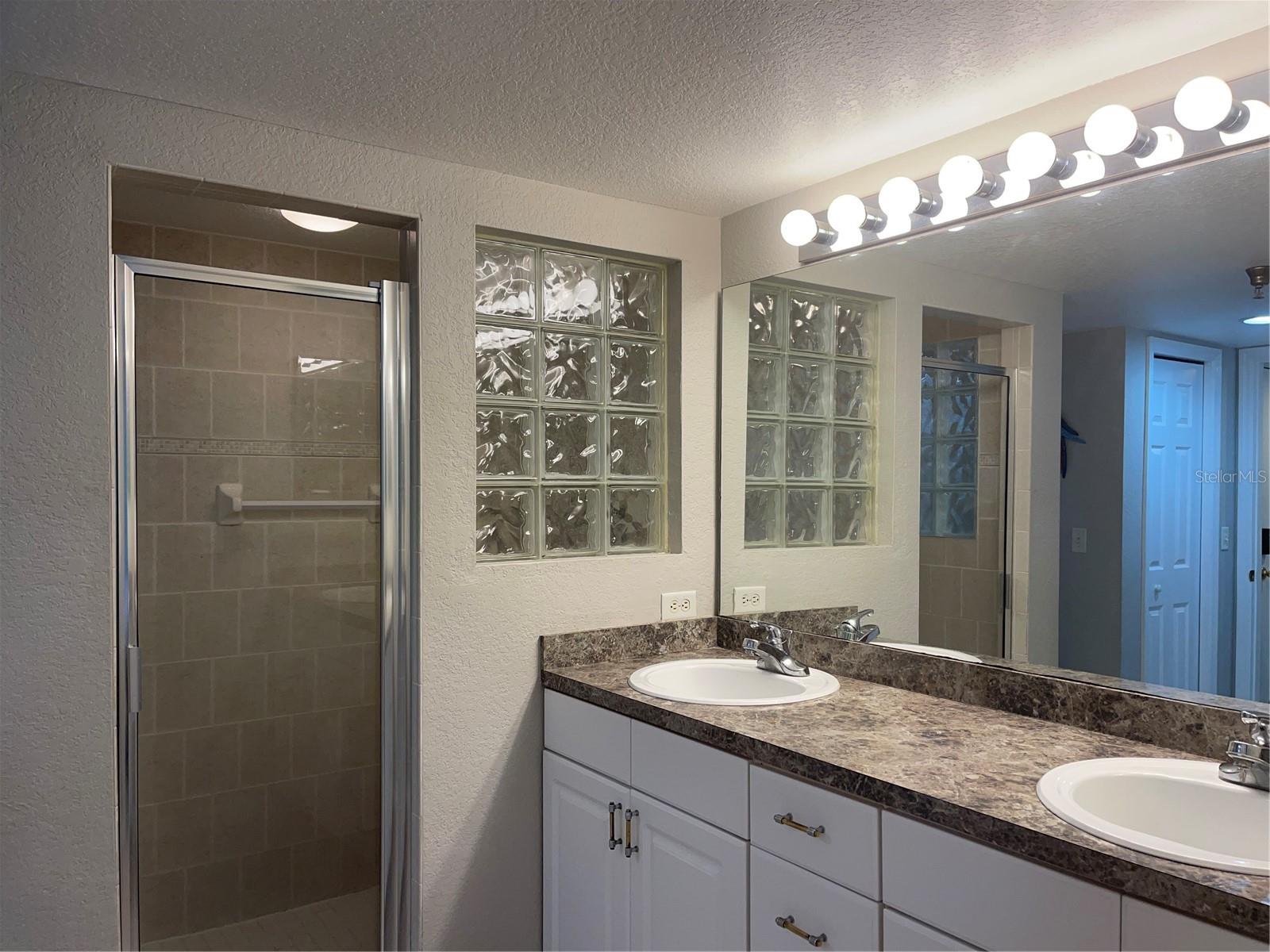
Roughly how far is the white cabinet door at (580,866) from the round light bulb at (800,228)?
1.45 m

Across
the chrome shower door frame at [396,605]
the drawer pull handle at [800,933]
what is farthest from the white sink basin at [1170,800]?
the chrome shower door frame at [396,605]

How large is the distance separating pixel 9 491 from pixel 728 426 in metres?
1.78

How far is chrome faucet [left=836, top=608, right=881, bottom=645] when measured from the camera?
2.29 metres

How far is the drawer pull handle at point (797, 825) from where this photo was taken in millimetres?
1596

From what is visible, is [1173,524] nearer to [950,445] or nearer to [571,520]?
[950,445]

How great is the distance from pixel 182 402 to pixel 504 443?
78 cm

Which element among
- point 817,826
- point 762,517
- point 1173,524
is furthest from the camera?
point 762,517

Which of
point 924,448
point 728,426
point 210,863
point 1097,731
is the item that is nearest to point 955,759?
point 1097,731

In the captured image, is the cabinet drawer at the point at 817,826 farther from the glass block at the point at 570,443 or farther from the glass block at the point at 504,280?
the glass block at the point at 504,280

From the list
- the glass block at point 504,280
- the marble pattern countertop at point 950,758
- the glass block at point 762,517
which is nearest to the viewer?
the marble pattern countertop at point 950,758

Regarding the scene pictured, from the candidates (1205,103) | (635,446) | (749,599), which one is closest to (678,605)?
(749,599)

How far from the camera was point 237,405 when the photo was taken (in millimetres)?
2137

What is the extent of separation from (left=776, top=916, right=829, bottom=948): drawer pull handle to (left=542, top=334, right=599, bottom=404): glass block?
4.67ft

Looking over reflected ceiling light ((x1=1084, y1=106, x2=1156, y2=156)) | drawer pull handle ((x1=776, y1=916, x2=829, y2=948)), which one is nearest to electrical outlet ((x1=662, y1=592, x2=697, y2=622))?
drawer pull handle ((x1=776, y1=916, x2=829, y2=948))
